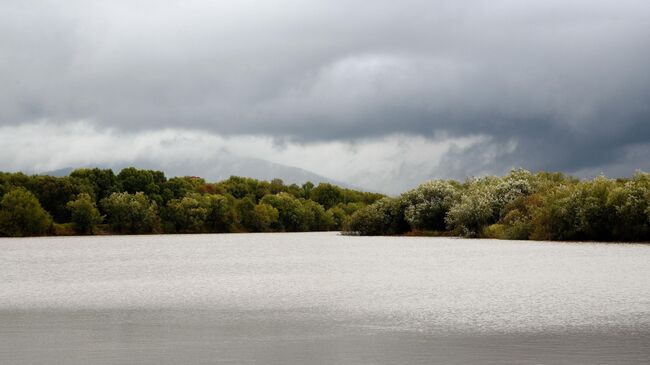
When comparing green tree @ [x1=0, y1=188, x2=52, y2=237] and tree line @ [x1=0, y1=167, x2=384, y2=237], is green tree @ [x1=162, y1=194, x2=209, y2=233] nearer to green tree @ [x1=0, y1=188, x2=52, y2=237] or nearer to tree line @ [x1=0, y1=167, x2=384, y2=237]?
tree line @ [x1=0, y1=167, x2=384, y2=237]

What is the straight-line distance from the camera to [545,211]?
75.5 metres

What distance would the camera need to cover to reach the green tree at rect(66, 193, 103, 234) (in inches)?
5113

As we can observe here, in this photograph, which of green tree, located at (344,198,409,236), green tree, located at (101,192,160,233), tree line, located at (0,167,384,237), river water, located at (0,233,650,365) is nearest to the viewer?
river water, located at (0,233,650,365)

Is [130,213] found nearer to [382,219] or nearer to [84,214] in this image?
[84,214]

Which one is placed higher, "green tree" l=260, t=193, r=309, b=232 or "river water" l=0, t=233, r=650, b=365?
"green tree" l=260, t=193, r=309, b=232

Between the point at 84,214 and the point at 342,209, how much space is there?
74.8 m

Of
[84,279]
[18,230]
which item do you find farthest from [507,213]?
[18,230]

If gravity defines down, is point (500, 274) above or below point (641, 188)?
below

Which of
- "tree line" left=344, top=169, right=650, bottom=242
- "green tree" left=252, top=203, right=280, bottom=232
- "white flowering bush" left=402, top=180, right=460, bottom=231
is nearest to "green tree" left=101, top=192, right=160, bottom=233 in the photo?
"green tree" left=252, top=203, right=280, bottom=232

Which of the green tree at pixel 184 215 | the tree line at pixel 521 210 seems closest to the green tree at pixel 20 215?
the green tree at pixel 184 215

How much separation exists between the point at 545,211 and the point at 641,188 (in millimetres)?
10100

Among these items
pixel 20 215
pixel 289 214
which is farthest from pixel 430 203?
pixel 289 214

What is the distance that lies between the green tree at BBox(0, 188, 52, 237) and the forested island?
0.17m

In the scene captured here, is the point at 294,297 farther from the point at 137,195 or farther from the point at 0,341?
the point at 137,195
